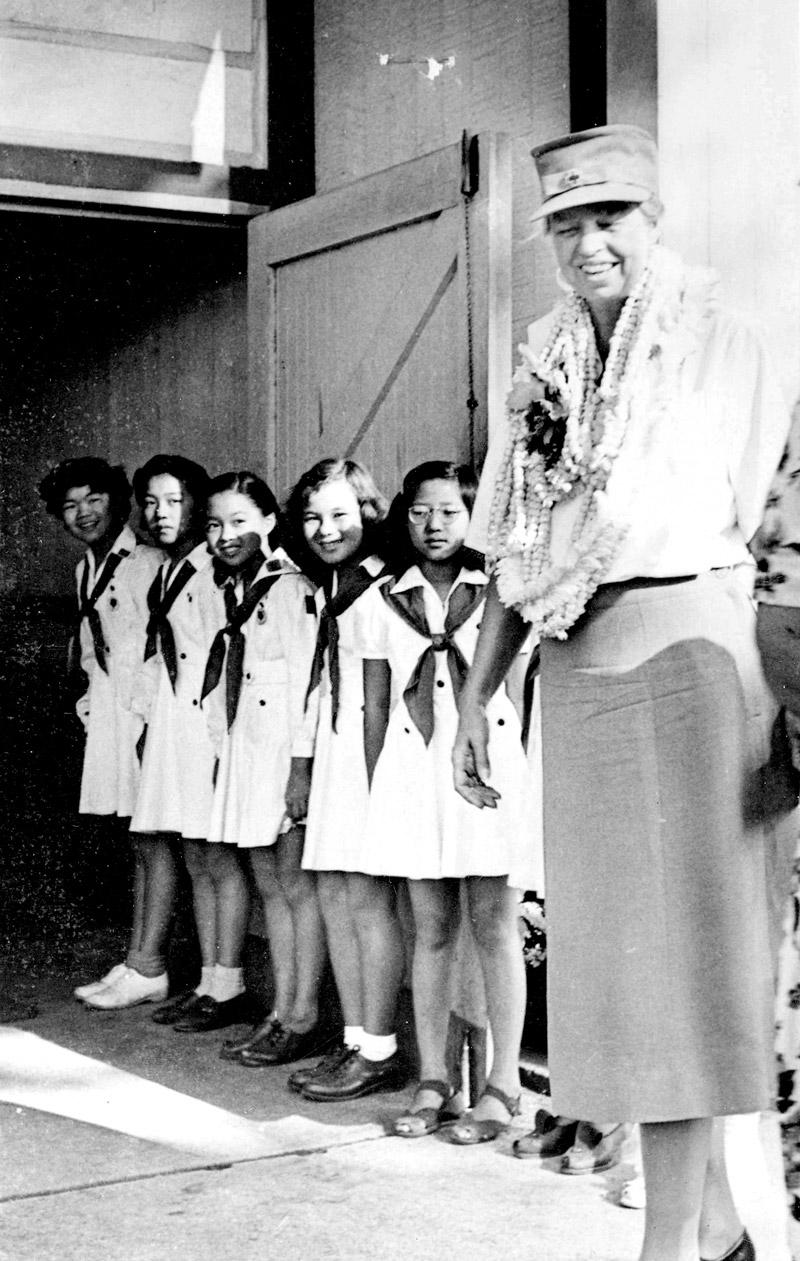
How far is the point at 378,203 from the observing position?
5.53 metres

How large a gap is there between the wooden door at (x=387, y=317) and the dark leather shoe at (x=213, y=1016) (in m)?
1.81

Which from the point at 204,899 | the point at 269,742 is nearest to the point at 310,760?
the point at 269,742

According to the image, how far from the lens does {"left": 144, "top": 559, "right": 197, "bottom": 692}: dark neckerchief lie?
19.8 feet

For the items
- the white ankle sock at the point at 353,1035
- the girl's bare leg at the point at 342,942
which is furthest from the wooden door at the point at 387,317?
the white ankle sock at the point at 353,1035

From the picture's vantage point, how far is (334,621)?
4.97 metres

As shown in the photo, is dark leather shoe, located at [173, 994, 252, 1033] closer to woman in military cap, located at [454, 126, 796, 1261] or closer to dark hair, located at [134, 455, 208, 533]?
dark hair, located at [134, 455, 208, 533]

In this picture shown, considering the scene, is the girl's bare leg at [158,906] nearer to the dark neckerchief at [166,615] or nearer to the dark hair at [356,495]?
the dark neckerchief at [166,615]

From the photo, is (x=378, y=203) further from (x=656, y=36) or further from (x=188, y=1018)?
(x=188, y=1018)

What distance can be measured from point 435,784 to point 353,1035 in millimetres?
798

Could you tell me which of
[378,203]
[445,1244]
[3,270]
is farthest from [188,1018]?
[3,270]

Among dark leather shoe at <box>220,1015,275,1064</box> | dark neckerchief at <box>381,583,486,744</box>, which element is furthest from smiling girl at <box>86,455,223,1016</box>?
dark neckerchief at <box>381,583,486,744</box>

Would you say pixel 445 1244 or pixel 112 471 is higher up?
pixel 112 471

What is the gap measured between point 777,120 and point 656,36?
0.48 meters

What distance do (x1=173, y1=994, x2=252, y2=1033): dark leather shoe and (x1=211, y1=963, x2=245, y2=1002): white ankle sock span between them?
2cm
